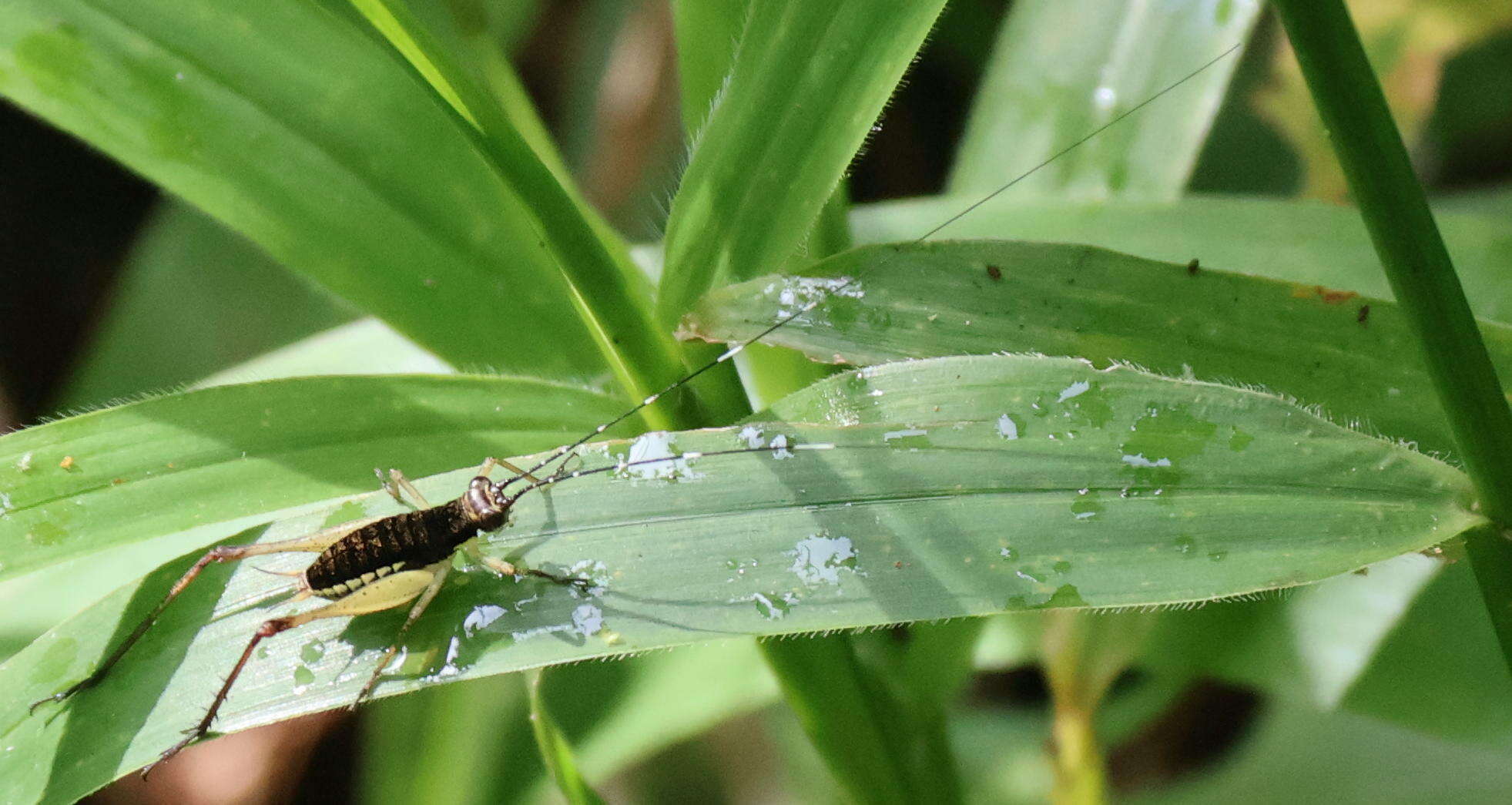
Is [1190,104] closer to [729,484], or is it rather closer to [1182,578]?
[1182,578]

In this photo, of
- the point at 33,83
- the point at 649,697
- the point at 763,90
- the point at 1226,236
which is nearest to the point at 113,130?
the point at 33,83

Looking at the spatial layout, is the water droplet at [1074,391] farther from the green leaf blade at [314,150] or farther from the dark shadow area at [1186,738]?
the dark shadow area at [1186,738]

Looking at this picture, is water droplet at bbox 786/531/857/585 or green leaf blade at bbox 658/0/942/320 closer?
water droplet at bbox 786/531/857/585

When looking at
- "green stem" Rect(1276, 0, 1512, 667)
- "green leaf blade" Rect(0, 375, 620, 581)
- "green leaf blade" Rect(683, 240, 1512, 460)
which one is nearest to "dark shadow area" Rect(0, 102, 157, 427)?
"green leaf blade" Rect(0, 375, 620, 581)

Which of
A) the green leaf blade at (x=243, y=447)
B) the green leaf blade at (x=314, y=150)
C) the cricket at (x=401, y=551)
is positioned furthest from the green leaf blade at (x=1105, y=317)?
the green leaf blade at (x=314, y=150)

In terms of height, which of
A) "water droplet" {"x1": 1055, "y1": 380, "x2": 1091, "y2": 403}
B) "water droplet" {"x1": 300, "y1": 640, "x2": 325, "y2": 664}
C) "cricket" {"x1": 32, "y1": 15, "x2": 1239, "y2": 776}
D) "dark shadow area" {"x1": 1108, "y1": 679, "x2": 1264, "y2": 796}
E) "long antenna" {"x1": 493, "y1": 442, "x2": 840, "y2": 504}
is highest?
"cricket" {"x1": 32, "y1": 15, "x2": 1239, "y2": 776}

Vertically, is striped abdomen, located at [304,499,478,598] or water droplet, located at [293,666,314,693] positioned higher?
striped abdomen, located at [304,499,478,598]

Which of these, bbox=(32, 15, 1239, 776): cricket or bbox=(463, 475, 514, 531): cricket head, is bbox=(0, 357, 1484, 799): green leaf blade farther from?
bbox=(463, 475, 514, 531): cricket head
